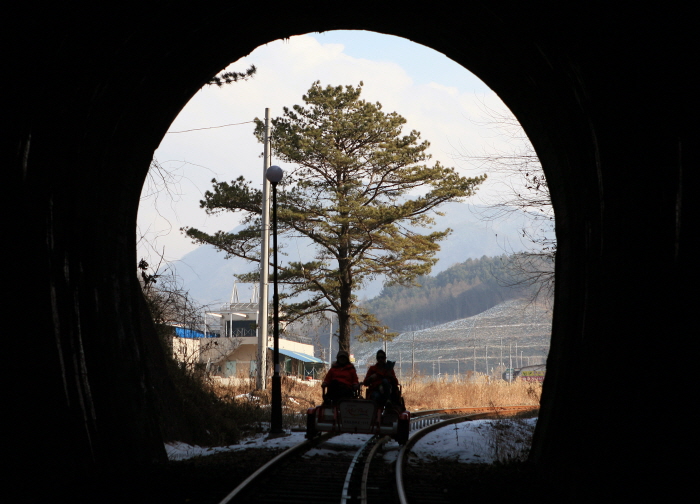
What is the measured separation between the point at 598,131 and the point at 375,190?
2880 centimetres

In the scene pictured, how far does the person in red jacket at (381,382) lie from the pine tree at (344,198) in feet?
66.8

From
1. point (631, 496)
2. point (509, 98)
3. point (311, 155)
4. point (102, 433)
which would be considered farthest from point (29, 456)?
point (311, 155)

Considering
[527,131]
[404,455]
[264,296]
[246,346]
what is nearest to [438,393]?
[264,296]

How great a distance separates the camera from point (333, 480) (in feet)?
30.6

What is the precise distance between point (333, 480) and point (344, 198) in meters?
25.3

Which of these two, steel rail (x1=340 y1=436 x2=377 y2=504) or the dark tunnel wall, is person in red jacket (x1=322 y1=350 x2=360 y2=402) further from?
the dark tunnel wall

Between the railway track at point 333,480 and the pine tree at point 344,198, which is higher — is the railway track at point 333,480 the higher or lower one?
the lower one

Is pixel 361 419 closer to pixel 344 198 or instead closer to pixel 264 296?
pixel 264 296

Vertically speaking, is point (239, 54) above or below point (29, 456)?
above

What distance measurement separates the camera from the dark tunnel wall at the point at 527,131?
19.3 feet

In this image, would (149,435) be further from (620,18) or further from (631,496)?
(620,18)

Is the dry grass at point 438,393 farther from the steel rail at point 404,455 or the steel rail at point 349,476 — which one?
the steel rail at point 349,476

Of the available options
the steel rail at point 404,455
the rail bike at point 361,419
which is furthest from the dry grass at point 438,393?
the rail bike at point 361,419

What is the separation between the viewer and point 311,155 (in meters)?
34.6
